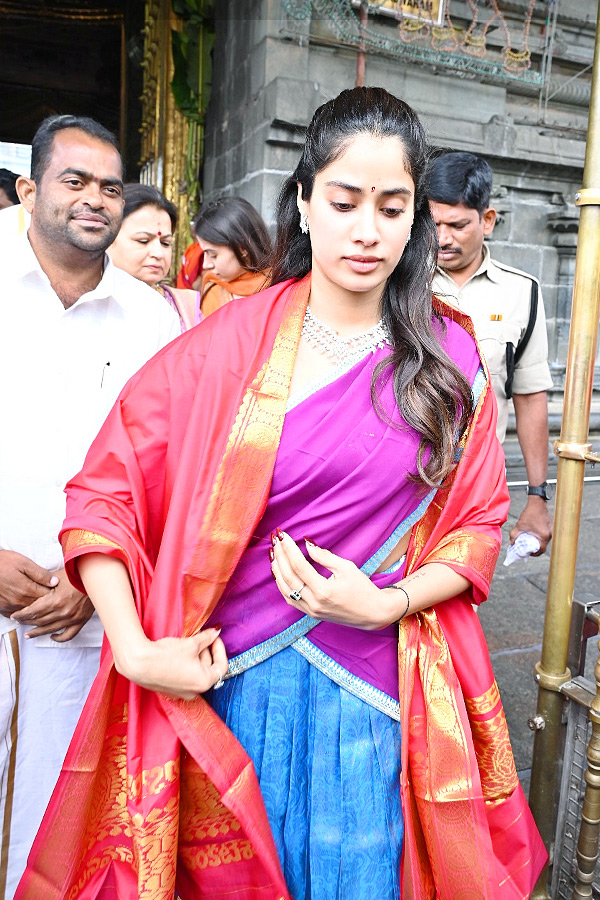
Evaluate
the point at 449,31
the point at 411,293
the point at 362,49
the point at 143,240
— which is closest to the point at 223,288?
the point at 143,240

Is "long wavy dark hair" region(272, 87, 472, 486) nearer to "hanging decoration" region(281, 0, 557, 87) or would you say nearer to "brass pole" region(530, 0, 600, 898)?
"brass pole" region(530, 0, 600, 898)

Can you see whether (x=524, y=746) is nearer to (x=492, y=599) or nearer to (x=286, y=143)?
(x=492, y=599)

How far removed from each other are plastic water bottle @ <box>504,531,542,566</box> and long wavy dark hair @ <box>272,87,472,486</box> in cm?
84

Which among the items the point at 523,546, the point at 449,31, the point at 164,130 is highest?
the point at 449,31

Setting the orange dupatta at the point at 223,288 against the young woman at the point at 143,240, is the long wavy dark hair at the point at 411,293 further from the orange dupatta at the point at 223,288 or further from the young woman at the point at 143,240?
the orange dupatta at the point at 223,288

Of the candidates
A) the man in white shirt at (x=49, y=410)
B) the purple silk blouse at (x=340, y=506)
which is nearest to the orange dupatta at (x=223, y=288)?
the man in white shirt at (x=49, y=410)

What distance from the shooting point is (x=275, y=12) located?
191 inches

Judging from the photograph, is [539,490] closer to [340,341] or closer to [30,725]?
[340,341]

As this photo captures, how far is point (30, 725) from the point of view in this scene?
71.2 inches

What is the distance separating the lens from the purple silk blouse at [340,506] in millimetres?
1265

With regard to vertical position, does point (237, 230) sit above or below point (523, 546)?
above

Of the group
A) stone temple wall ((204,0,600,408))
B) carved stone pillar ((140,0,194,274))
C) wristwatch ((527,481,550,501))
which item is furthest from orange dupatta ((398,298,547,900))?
carved stone pillar ((140,0,194,274))

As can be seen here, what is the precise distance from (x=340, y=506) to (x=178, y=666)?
373 millimetres

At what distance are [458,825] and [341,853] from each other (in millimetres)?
211
